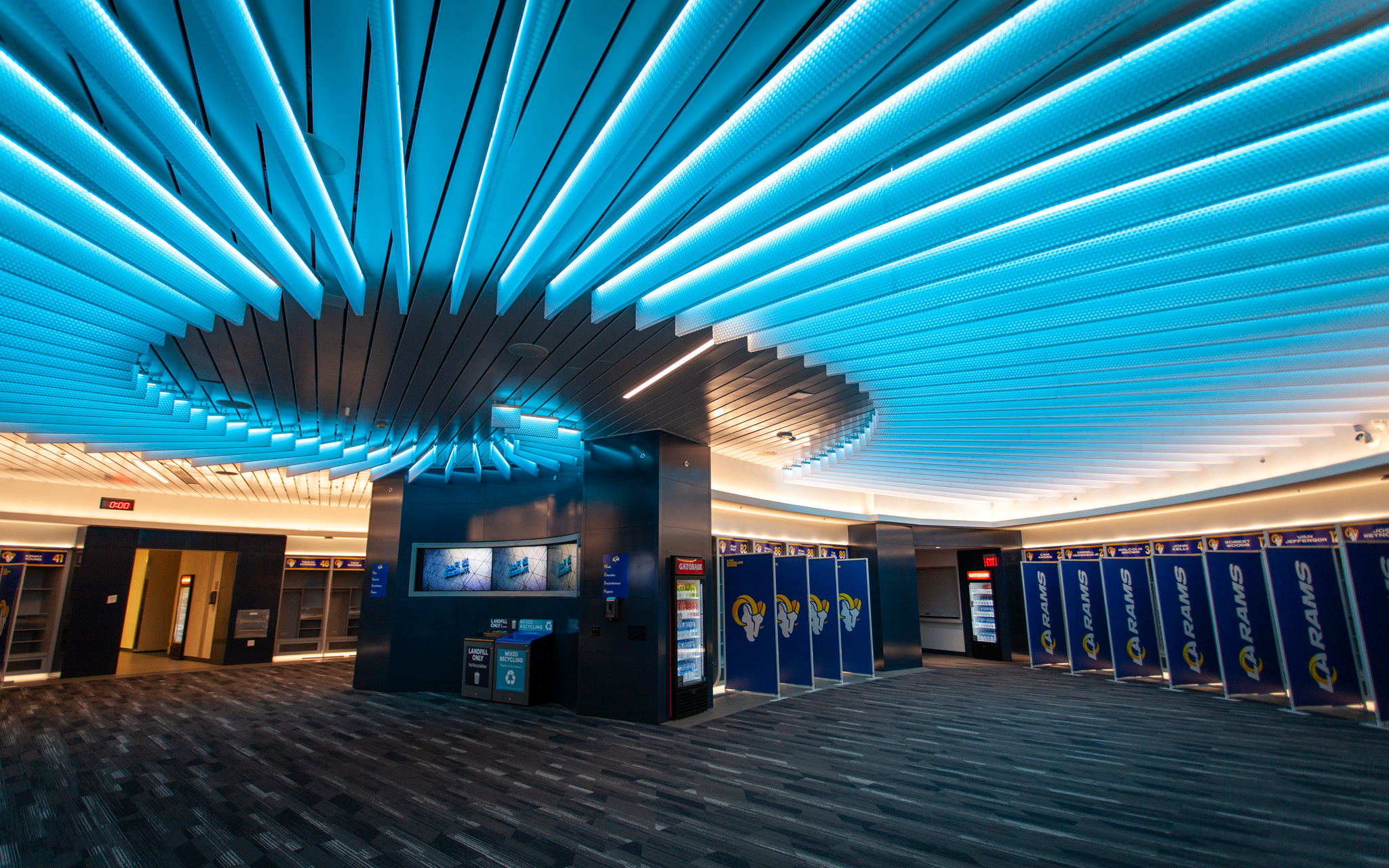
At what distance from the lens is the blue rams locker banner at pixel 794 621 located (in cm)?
995

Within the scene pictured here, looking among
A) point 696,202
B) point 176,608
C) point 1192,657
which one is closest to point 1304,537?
point 1192,657

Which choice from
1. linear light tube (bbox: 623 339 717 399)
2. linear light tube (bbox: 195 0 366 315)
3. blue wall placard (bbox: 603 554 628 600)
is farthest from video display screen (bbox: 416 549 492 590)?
linear light tube (bbox: 195 0 366 315)

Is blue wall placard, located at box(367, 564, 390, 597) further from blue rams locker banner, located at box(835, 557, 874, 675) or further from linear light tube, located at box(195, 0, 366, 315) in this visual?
linear light tube, located at box(195, 0, 366, 315)

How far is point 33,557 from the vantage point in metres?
12.1

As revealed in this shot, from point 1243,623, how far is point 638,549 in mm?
9427

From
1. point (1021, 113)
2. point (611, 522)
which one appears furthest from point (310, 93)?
point (611, 522)

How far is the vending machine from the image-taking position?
7.86 metres

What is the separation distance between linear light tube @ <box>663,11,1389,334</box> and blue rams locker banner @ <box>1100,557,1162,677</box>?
10920 mm

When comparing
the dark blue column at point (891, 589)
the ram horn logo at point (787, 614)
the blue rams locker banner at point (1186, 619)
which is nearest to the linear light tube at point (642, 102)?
→ the ram horn logo at point (787, 614)

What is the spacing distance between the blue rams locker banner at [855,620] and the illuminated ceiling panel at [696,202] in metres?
5.71

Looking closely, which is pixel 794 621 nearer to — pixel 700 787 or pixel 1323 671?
pixel 700 787

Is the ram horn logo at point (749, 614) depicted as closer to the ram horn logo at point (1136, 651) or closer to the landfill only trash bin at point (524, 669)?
the landfill only trash bin at point (524, 669)

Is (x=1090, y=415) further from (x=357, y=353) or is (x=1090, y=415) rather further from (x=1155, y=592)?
(x=357, y=353)

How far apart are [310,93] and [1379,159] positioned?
5022 millimetres
